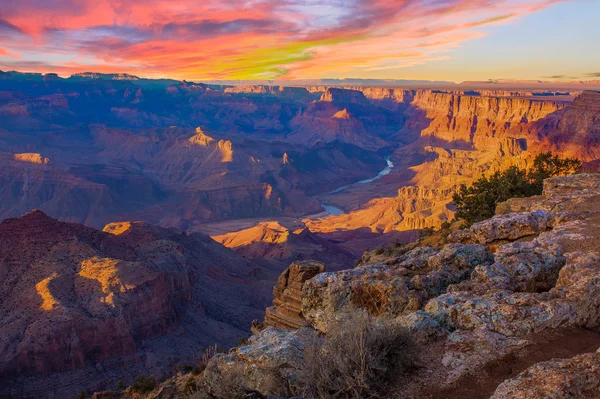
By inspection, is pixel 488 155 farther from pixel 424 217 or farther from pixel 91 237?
pixel 91 237

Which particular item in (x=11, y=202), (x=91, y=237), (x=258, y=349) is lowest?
(x=11, y=202)

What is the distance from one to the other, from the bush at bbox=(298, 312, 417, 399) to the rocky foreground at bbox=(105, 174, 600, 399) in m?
0.42

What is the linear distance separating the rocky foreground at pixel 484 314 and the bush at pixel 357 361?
42 cm

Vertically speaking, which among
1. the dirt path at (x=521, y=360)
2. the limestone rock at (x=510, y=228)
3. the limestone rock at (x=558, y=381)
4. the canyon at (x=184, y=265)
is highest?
the limestone rock at (x=558, y=381)

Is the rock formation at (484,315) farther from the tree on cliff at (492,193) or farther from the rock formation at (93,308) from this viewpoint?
the rock formation at (93,308)

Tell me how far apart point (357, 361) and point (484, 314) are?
12.9ft

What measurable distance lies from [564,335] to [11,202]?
537ft

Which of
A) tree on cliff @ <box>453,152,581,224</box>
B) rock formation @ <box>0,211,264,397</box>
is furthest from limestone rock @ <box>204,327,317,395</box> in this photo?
rock formation @ <box>0,211,264,397</box>

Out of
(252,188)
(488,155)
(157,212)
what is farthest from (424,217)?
(488,155)

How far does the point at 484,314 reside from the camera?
1019 cm

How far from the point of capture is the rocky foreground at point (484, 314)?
8.31m

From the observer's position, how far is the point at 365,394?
815cm

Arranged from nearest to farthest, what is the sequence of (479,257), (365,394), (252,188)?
(365,394)
(479,257)
(252,188)

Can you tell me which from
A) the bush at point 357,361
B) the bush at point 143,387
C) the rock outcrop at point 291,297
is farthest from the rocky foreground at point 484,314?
the bush at point 143,387
